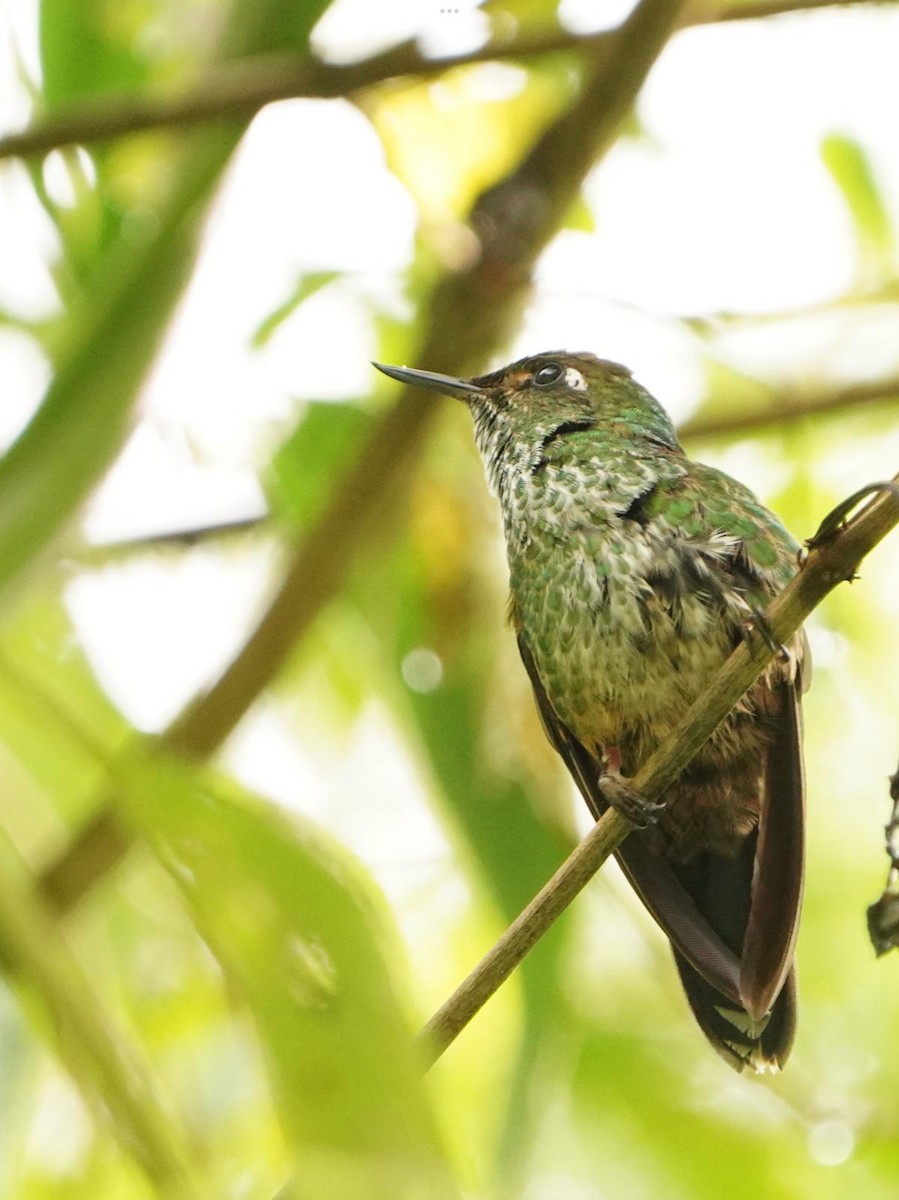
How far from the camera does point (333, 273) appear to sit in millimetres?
3062

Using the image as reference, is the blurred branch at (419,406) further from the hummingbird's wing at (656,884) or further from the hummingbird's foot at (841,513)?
the hummingbird's foot at (841,513)

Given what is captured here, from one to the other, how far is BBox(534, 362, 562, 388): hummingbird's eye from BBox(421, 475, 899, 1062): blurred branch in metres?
1.60

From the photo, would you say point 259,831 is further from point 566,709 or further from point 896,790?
point 566,709

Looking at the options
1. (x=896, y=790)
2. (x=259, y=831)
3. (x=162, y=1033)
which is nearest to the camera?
(x=259, y=831)

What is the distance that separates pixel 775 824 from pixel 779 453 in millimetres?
1235

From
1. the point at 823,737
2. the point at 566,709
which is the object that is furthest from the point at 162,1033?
the point at 823,737

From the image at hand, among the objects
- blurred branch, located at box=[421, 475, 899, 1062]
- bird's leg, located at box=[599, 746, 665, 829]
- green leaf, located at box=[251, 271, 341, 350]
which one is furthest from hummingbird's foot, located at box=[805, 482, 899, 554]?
green leaf, located at box=[251, 271, 341, 350]

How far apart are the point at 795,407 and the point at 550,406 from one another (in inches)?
19.3

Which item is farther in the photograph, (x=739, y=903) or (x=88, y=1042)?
(x=739, y=903)

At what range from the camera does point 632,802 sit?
6.70 feet

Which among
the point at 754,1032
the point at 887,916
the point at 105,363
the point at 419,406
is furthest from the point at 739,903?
the point at 105,363

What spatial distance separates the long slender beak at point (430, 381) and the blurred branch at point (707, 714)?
45.3 inches

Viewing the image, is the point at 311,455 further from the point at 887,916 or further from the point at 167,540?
the point at 887,916

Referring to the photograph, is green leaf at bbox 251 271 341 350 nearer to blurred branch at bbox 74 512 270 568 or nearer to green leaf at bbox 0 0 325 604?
blurred branch at bbox 74 512 270 568
